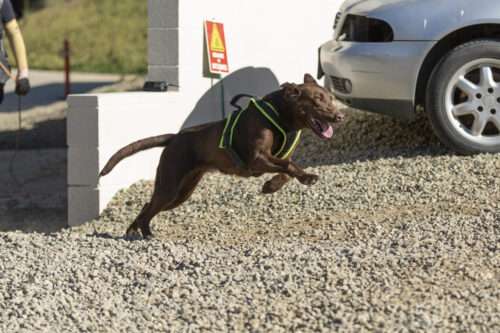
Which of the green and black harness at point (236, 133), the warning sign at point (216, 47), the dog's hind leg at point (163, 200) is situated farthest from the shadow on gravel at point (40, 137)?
the green and black harness at point (236, 133)

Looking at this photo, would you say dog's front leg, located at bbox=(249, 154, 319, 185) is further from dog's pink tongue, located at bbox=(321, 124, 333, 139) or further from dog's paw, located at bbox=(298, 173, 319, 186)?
dog's pink tongue, located at bbox=(321, 124, 333, 139)

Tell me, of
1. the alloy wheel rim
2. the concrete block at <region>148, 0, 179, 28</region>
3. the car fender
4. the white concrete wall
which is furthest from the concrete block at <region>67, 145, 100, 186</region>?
the alloy wheel rim

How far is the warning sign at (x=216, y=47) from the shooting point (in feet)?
32.0

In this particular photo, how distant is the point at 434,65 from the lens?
8562mm

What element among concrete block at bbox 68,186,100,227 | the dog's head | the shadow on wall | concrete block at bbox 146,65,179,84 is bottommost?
concrete block at bbox 68,186,100,227

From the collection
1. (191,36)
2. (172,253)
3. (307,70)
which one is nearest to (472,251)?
(172,253)

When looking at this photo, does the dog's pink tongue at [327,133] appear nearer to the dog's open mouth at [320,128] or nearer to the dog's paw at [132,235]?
the dog's open mouth at [320,128]

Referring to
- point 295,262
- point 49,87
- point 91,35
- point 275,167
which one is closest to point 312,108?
point 275,167

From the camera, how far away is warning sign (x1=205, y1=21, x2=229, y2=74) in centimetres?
977

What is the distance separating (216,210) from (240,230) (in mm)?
530

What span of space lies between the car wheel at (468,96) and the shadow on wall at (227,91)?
2260mm

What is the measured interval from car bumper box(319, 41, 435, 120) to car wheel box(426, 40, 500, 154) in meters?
0.20

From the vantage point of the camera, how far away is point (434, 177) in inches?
316

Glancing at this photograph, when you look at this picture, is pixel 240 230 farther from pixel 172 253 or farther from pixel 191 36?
pixel 191 36
